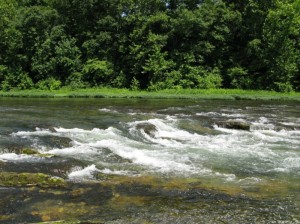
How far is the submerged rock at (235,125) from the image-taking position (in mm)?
19609

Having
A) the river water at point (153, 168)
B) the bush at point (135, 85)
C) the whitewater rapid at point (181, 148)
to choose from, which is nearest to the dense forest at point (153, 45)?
the bush at point (135, 85)

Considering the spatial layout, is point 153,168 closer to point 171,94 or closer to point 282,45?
point 171,94

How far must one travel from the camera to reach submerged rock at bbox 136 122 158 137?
1775cm

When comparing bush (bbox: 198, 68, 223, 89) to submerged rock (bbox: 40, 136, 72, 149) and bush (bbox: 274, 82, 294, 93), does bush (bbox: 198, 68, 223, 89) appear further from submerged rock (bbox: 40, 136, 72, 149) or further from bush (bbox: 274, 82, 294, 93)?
submerged rock (bbox: 40, 136, 72, 149)

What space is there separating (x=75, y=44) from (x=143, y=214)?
136 ft

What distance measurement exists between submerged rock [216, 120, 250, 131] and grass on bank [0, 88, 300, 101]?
15.8 m

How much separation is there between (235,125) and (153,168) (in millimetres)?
9081

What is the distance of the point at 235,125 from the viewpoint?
64.9 ft

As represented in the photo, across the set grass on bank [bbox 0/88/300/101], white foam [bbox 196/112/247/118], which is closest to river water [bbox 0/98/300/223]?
white foam [bbox 196/112/247/118]

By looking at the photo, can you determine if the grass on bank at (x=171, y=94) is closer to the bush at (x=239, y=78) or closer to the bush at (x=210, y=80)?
the bush at (x=210, y=80)

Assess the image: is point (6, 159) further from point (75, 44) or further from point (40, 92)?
point (75, 44)

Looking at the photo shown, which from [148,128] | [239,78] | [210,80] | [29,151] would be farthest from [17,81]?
[29,151]

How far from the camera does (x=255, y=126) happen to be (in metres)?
19.8

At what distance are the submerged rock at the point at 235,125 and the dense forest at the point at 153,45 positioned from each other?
68.1 ft
